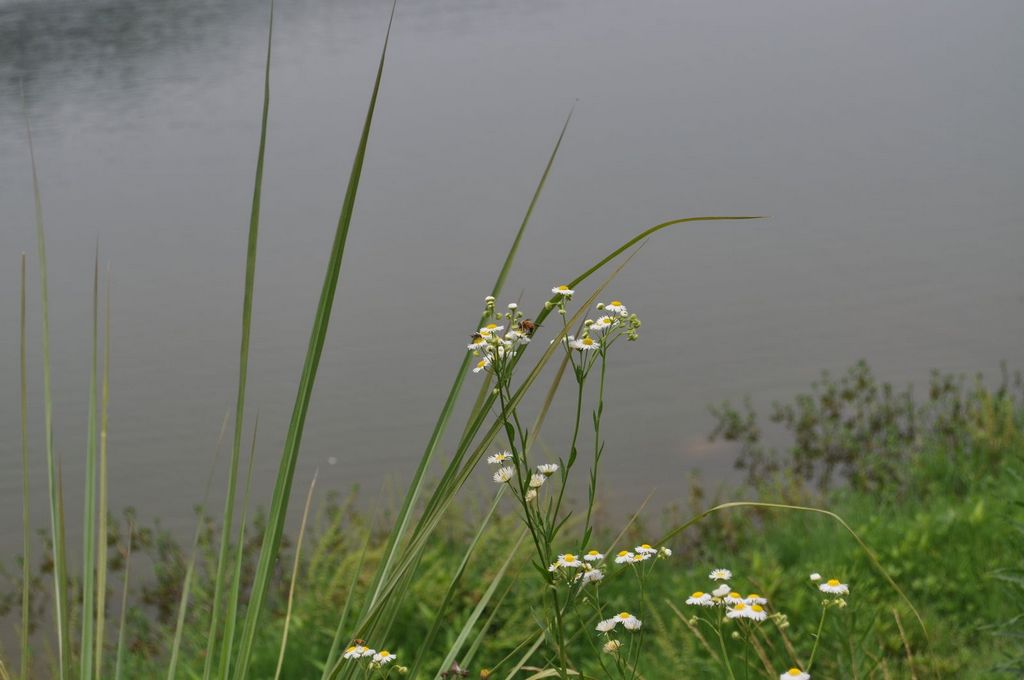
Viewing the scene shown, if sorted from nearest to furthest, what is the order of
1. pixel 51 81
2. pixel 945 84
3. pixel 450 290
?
1. pixel 450 290
2. pixel 945 84
3. pixel 51 81

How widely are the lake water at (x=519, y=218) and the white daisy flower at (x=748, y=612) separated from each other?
2.72 m

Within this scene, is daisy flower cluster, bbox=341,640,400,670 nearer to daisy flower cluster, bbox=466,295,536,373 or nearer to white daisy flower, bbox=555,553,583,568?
white daisy flower, bbox=555,553,583,568

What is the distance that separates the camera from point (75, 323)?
627 centimetres

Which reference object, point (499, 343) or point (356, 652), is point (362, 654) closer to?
point (356, 652)

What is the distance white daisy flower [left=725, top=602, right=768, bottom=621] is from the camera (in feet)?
4.39

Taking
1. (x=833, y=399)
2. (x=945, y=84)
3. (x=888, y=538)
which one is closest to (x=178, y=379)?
(x=833, y=399)

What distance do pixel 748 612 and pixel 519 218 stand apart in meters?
5.44

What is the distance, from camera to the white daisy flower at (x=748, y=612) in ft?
4.39

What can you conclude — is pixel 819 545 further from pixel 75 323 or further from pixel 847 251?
pixel 75 323

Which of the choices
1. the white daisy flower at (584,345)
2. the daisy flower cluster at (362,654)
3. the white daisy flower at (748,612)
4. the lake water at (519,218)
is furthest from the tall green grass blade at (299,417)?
the lake water at (519,218)

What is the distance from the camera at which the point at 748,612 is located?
4.44 feet

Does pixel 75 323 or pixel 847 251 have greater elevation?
pixel 847 251

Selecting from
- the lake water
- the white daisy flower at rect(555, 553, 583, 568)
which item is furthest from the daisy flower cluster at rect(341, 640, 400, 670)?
the lake water

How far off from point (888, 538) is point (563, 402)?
6.45 ft
